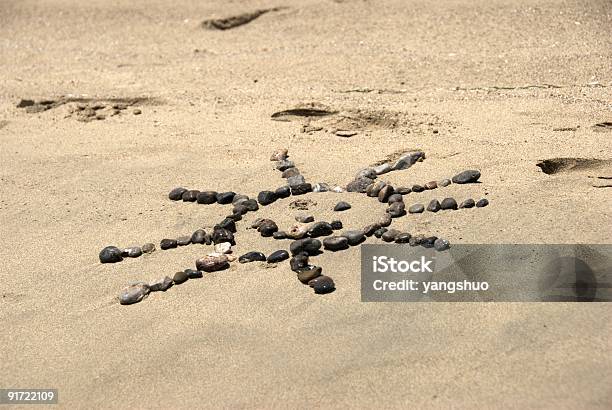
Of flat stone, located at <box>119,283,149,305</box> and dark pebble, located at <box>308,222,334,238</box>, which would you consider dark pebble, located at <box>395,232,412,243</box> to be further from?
flat stone, located at <box>119,283,149,305</box>

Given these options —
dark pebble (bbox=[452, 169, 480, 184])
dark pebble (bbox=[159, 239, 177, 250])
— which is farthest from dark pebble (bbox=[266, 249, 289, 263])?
dark pebble (bbox=[452, 169, 480, 184])

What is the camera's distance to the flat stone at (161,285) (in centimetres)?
373

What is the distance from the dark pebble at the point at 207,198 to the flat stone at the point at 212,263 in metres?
0.60

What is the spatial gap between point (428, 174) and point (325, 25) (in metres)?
2.97

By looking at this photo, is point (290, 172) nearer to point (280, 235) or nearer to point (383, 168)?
point (383, 168)

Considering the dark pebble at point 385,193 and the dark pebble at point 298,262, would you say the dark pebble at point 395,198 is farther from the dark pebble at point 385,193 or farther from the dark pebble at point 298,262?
the dark pebble at point 298,262

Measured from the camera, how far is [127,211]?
4.42m

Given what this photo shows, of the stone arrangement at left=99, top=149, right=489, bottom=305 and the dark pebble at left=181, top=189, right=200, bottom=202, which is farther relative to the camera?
the dark pebble at left=181, top=189, right=200, bottom=202

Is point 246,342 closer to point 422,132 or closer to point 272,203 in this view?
point 272,203

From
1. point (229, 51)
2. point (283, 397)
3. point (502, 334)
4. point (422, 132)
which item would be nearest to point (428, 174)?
point (422, 132)

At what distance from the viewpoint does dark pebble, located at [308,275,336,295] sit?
140 inches

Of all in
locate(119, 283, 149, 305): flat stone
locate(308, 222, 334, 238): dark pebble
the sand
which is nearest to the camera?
the sand

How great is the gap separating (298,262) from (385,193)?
647 mm

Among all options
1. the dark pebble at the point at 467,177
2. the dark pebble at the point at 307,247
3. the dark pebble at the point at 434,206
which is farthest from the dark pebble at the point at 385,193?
the dark pebble at the point at 307,247
